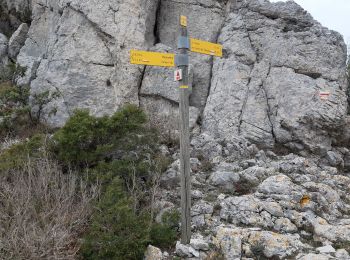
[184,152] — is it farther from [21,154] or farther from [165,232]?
[21,154]

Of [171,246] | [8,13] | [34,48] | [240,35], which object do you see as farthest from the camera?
[8,13]

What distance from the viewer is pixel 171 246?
630 centimetres

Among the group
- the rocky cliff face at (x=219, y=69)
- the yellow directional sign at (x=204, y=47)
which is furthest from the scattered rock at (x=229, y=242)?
the rocky cliff face at (x=219, y=69)

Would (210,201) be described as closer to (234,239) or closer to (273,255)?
(234,239)

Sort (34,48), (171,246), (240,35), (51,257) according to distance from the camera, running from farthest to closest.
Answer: (34,48) → (240,35) → (171,246) → (51,257)

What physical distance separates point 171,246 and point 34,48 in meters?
10.7

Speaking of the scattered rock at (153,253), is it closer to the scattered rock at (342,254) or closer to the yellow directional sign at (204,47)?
the scattered rock at (342,254)

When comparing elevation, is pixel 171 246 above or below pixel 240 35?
below

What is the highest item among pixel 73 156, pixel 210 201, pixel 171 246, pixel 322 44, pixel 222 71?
pixel 322 44

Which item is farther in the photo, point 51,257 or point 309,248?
point 309,248

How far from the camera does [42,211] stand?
6160mm

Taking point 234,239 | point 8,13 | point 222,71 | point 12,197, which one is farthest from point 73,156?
point 8,13

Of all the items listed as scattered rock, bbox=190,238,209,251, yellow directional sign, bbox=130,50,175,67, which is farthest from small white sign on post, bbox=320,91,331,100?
scattered rock, bbox=190,238,209,251

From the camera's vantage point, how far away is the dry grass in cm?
538
